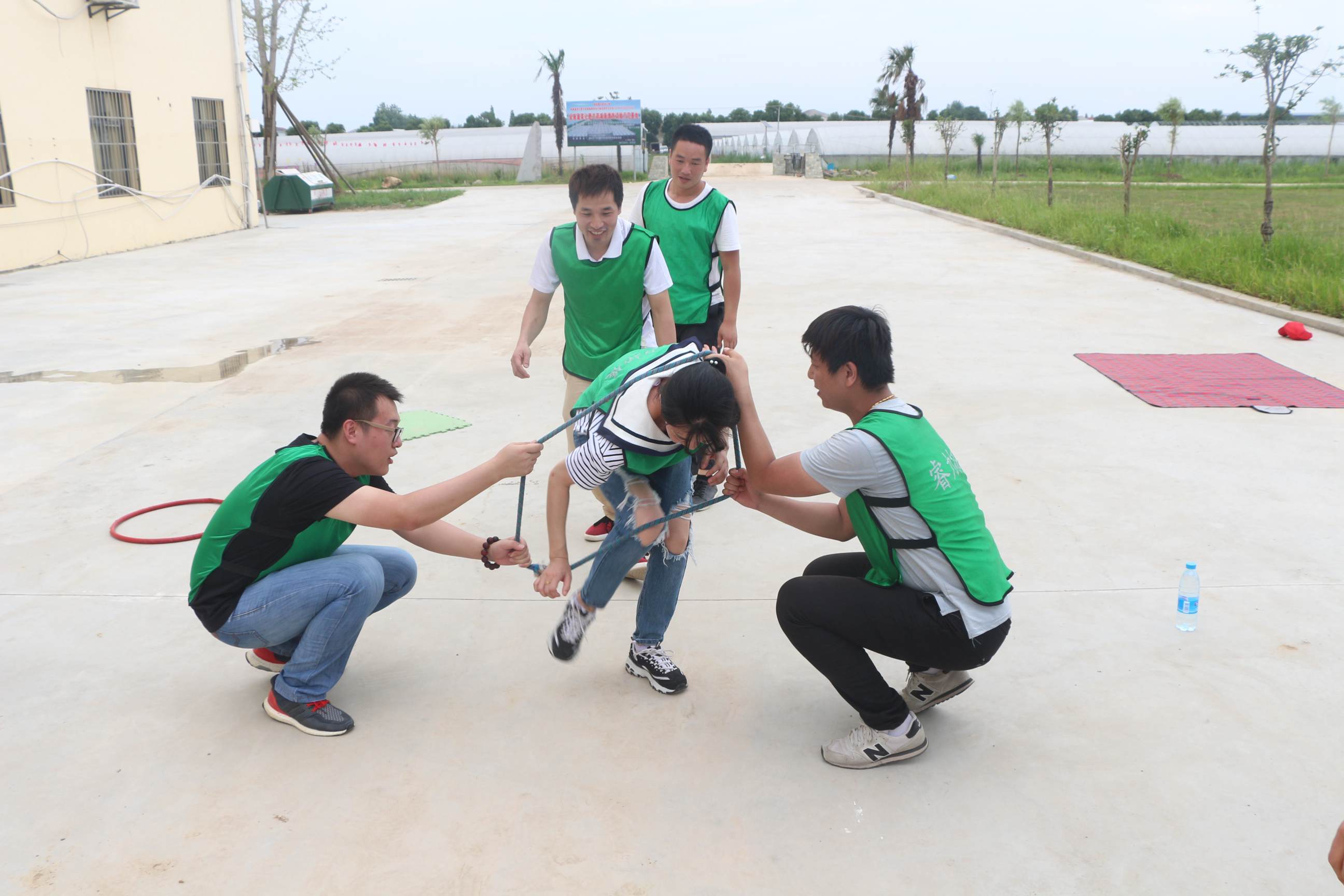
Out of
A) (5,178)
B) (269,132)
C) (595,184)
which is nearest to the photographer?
(595,184)

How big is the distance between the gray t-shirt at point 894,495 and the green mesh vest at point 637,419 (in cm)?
38

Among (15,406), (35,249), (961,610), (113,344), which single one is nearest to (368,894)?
(961,610)

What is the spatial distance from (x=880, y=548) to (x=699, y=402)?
641mm

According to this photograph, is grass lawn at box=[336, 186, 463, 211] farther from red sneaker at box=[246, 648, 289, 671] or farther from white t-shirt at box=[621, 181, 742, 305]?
red sneaker at box=[246, 648, 289, 671]

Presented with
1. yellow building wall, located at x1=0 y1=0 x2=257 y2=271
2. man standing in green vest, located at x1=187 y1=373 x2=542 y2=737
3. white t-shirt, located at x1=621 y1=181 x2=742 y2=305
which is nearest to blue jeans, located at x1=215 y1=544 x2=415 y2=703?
man standing in green vest, located at x1=187 y1=373 x2=542 y2=737

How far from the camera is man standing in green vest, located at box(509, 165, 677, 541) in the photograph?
3.64m

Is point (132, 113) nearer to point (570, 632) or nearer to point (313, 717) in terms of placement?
point (313, 717)

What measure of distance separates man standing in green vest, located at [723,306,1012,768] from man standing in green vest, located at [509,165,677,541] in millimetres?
1136

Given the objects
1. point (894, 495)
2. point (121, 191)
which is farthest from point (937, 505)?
point (121, 191)

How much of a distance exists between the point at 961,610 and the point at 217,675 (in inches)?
87.2

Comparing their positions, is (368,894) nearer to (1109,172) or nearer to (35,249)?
(35,249)

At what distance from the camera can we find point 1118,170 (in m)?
37.2

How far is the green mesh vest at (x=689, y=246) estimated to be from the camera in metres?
4.42

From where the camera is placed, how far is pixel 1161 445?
5312mm
